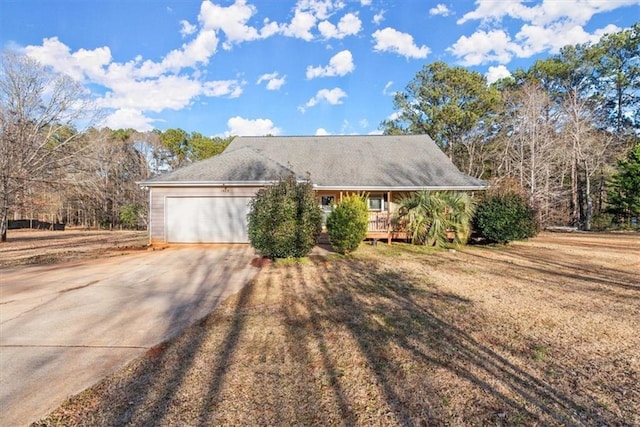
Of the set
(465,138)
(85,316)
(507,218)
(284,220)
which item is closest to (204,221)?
(284,220)

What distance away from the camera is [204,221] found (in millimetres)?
12602

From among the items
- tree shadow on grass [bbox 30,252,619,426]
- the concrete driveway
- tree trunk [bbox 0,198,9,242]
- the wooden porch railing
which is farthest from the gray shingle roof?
tree trunk [bbox 0,198,9,242]

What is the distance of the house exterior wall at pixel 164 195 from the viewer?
12.5 metres

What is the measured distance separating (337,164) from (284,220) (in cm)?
781

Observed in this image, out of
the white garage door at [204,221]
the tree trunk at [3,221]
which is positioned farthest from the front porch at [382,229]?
the tree trunk at [3,221]

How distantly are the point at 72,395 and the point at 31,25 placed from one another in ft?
65.4

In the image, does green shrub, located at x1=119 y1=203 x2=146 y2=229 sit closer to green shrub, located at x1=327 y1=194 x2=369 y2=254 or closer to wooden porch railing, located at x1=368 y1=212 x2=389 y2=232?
wooden porch railing, located at x1=368 y1=212 x2=389 y2=232

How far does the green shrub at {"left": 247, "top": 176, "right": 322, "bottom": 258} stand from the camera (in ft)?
28.6

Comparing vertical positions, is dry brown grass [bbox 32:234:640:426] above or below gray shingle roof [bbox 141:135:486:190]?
below

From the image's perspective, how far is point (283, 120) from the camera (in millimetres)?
29969

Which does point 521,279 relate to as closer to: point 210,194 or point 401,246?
point 401,246

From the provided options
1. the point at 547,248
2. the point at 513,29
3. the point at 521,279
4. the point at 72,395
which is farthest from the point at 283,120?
the point at 72,395

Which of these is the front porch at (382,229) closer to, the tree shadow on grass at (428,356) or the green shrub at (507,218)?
the green shrub at (507,218)

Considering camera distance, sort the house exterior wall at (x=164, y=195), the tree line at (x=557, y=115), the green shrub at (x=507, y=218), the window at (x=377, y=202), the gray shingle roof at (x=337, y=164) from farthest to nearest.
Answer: the tree line at (x=557, y=115), the window at (x=377, y=202), the gray shingle roof at (x=337, y=164), the house exterior wall at (x=164, y=195), the green shrub at (x=507, y=218)
